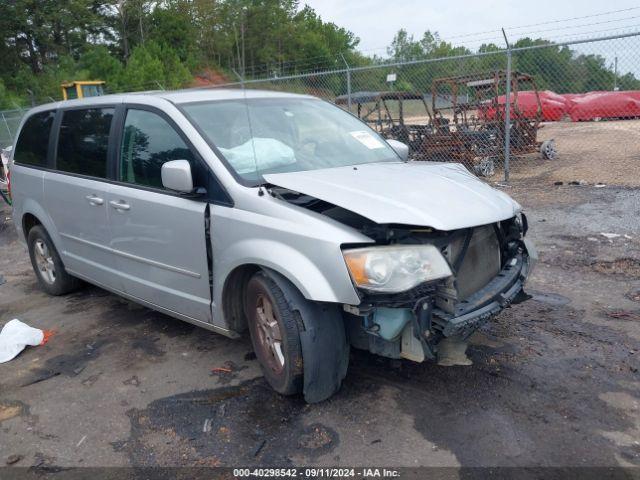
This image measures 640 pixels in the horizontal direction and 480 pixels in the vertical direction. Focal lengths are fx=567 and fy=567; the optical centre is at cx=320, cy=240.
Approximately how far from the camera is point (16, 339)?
4.26m

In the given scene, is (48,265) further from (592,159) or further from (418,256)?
(592,159)

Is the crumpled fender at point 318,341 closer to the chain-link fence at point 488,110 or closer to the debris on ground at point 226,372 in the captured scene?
the debris on ground at point 226,372

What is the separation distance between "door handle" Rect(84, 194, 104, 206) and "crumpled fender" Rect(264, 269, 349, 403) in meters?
1.79

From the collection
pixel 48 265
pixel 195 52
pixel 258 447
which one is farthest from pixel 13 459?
pixel 195 52

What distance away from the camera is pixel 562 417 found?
298 cm

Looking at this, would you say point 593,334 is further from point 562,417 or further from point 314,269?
point 314,269

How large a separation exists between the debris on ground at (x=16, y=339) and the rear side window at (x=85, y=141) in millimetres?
1286

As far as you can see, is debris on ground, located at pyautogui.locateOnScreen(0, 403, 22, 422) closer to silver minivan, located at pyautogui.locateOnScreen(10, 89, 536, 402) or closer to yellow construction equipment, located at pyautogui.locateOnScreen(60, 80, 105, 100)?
silver minivan, located at pyautogui.locateOnScreen(10, 89, 536, 402)

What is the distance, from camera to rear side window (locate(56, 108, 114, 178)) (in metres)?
4.30

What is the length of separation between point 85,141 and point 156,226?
4.22 feet

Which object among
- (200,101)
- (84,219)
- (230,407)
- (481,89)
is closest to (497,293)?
(230,407)

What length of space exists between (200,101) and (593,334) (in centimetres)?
318

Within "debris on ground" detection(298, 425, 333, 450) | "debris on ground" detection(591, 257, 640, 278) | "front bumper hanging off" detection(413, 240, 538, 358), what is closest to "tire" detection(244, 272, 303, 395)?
"debris on ground" detection(298, 425, 333, 450)

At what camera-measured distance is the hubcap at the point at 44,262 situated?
5.38 m
